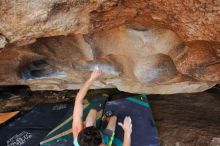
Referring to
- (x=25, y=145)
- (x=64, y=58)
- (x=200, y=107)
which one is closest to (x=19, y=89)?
(x=25, y=145)

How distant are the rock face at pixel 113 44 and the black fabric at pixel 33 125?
0.27m

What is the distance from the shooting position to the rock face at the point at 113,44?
189 cm

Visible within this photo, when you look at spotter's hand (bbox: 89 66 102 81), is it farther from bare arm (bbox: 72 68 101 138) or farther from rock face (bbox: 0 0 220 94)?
rock face (bbox: 0 0 220 94)

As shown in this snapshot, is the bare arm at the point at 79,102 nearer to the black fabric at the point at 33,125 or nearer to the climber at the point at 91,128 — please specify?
the climber at the point at 91,128

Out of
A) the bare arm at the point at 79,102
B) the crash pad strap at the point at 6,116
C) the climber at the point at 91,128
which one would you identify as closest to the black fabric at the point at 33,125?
the crash pad strap at the point at 6,116

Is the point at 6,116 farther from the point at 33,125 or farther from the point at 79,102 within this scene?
the point at 79,102

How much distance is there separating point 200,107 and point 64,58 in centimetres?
138

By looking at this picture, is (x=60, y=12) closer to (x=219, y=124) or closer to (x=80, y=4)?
(x=80, y=4)

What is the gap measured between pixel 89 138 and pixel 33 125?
1186 millimetres

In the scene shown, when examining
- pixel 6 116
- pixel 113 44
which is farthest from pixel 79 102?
pixel 6 116

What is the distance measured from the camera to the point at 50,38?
2504mm

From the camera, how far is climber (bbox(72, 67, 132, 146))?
223 cm

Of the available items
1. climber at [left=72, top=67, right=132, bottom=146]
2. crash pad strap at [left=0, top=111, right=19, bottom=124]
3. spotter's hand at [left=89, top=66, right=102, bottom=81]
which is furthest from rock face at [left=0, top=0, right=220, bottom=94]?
crash pad strap at [left=0, top=111, right=19, bottom=124]

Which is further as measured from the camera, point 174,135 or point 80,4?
point 174,135
